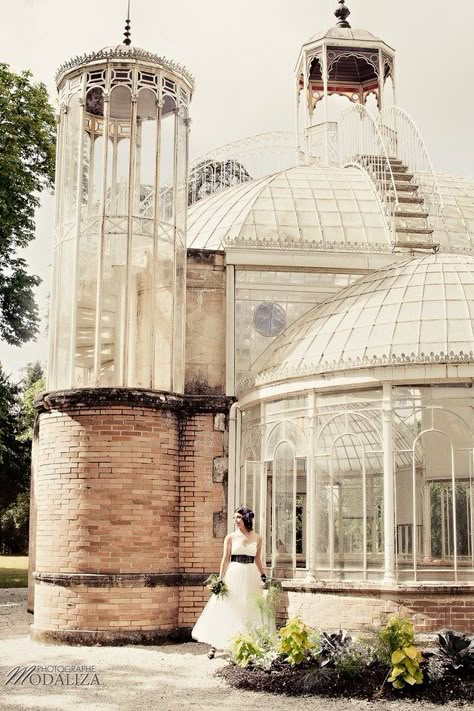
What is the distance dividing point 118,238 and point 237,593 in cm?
600

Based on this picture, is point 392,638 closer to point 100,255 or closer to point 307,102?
point 100,255

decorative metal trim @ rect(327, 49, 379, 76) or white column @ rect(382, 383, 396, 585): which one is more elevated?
decorative metal trim @ rect(327, 49, 379, 76)

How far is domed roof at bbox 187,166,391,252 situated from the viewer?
17.3m

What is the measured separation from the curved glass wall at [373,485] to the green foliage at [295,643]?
2.33 m

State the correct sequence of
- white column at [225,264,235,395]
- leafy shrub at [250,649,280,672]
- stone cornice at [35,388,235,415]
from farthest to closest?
1. white column at [225,264,235,395]
2. stone cornice at [35,388,235,415]
3. leafy shrub at [250,649,280,672]

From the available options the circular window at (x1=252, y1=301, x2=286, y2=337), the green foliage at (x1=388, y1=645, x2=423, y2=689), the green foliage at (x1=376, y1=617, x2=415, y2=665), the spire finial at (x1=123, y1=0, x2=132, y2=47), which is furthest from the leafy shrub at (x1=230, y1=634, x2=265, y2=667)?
the spire finial at (x1=123, y1=0, x2=132, y2=47)

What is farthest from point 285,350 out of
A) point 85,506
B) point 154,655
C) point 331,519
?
point 154,655

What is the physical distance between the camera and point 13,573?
3525cm

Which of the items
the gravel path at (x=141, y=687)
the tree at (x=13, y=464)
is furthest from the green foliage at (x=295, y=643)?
the tree at (x=13, y=464)

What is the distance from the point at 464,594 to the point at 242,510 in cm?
310

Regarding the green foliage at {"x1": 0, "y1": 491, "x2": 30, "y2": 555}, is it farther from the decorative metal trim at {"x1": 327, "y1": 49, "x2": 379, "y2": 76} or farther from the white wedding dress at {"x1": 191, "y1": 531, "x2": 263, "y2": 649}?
the white wedding dress at {"x1": 191, "y1": 531, "x2": 263, "y2": 649}

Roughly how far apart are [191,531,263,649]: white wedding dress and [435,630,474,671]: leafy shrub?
2673 millimetres

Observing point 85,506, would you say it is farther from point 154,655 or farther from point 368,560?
point 368,560

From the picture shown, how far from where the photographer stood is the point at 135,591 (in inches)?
542
